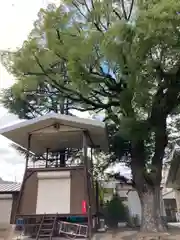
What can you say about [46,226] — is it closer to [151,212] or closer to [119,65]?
[151,212]

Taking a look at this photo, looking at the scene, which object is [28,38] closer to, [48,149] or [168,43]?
[48,149]

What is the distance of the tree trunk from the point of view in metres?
10.9

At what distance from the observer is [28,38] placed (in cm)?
1252

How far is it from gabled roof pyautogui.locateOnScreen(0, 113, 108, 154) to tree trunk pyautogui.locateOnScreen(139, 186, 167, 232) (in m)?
2.98

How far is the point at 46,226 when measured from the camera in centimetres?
917

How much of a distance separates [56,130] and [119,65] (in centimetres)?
375

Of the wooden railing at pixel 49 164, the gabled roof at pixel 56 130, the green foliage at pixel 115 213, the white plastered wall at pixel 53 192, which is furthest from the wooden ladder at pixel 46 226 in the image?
the green foliage at pixel 115 213

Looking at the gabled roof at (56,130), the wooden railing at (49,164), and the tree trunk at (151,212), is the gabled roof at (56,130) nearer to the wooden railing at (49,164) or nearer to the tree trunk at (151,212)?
the wooden railing at (49,164)

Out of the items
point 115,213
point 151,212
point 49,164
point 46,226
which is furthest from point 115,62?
point 115,213

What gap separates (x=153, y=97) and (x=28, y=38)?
6.47m

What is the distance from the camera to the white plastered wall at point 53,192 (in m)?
9.16

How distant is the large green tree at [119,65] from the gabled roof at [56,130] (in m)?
1.36

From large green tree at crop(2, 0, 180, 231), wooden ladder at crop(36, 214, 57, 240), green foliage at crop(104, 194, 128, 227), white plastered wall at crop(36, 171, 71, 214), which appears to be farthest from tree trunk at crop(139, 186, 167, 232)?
green foliage at crop(104, 194, 128, 227)

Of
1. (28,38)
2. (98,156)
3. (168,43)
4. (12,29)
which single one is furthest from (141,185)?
(12,29)
